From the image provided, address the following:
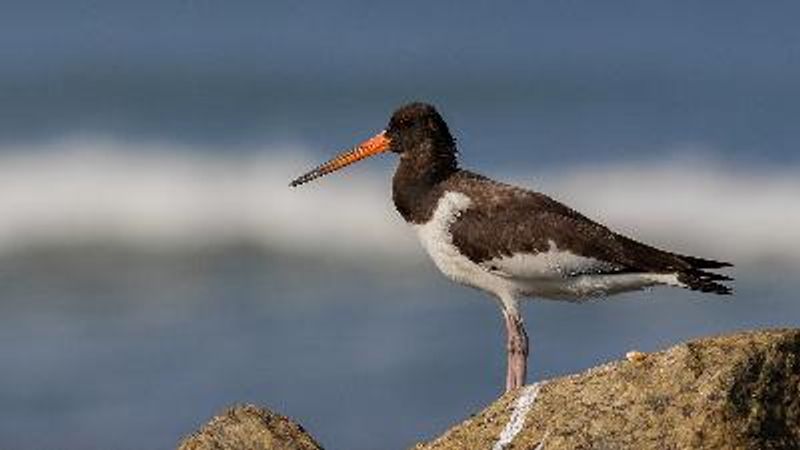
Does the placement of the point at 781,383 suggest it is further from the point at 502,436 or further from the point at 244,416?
the point at 244,416

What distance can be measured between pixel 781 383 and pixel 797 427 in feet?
1.13

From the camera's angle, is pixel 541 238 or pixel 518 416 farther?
pixel 541 238

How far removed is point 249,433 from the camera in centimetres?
1362

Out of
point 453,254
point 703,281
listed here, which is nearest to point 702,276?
point 703,281

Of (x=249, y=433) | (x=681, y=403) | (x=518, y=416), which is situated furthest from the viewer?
(x=249, y=433)

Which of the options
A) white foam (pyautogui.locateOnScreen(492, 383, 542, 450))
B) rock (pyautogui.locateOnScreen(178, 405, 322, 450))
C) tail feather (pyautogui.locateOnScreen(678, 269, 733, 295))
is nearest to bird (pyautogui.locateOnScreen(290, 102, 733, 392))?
tail feather (pyautogui.locateOnScreen(678, 269, 733, 295))

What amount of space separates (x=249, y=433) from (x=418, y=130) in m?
7.27

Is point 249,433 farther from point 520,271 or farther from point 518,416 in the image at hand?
point 520,271

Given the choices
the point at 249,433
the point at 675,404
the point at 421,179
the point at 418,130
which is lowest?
the point at 675,404

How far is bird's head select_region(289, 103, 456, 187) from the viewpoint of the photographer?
1986 centimetres

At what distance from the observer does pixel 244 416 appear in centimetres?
1384

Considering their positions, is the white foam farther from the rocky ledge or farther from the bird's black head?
the bird's black head

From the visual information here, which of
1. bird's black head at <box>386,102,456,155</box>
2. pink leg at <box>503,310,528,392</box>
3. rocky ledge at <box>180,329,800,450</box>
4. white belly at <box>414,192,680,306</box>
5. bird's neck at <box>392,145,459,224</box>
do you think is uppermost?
bird's black head at <box>386,102,456,155</box>

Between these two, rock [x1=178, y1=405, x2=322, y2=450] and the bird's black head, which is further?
the bird's black head
